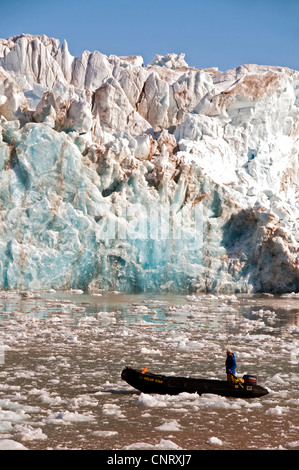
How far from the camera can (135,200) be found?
33750 millimetres

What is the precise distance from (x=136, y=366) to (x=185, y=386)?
250 cm

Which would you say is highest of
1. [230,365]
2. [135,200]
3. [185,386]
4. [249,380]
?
[135,200]

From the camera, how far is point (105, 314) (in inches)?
868

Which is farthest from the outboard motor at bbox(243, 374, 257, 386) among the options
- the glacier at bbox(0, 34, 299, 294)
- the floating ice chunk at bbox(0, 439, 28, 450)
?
the glacier at bbox(0, 34, 299, 294)

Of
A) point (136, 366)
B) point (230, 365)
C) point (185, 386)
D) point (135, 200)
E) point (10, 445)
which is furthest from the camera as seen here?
point (135, 200)

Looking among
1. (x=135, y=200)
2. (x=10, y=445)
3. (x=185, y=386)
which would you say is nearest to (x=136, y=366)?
(x=185, y=386)

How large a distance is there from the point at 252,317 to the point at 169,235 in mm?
11489

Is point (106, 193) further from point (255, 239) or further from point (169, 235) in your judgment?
point (255, 239)

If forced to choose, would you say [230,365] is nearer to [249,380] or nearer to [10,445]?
[249,380]

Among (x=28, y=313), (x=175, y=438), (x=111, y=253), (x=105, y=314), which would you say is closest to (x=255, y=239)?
(x=111, y=253)

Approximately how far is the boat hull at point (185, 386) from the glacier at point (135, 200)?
19.9 metres

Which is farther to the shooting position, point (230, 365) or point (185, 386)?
point (230, 365)

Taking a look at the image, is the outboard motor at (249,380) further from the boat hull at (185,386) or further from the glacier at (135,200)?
the glacier at (135,200)

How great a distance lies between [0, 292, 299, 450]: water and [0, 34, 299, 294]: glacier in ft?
23.6
